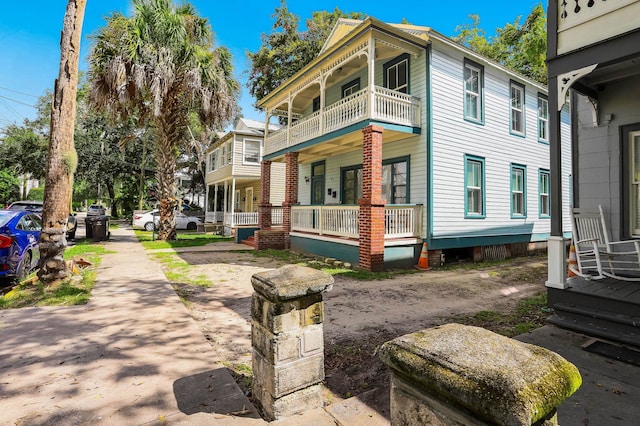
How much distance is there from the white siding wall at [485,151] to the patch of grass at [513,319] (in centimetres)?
456

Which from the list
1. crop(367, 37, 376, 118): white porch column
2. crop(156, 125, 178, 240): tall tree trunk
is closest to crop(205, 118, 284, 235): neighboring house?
crop(156, 125, 178, 240): tall tree trunk

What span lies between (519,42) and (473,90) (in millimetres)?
16128

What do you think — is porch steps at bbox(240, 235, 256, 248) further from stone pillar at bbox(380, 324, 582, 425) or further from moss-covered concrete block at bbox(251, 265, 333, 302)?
stone pillar at bbox(380, 324, 582, 425)


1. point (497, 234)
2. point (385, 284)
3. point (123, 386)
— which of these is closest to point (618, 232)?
point (385, 284)

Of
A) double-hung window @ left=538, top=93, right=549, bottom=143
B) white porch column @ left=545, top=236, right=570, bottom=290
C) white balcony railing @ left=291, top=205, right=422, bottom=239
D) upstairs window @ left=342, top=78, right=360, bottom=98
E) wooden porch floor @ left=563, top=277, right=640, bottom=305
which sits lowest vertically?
wooden porch floor @ left=563, top=277, right=640, bottom=305

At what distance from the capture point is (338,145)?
1199 centimetres

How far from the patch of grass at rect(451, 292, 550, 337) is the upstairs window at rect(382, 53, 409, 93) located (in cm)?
762

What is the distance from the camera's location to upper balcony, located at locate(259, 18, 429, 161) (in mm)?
9469

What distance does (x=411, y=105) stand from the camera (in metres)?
10.3

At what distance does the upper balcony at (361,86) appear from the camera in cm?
947

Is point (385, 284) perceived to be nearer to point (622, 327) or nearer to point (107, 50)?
point (622, 327)

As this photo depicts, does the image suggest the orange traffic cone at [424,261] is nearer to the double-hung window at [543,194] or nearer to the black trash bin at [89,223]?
the double-hung window at [543,194]

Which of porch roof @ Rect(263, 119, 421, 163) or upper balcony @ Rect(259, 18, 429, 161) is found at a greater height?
upper balcony @ Rect(259, 18, 429, 161)

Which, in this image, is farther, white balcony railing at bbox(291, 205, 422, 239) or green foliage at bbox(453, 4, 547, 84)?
green foliage at bbox(453, 4, 547, 84)
